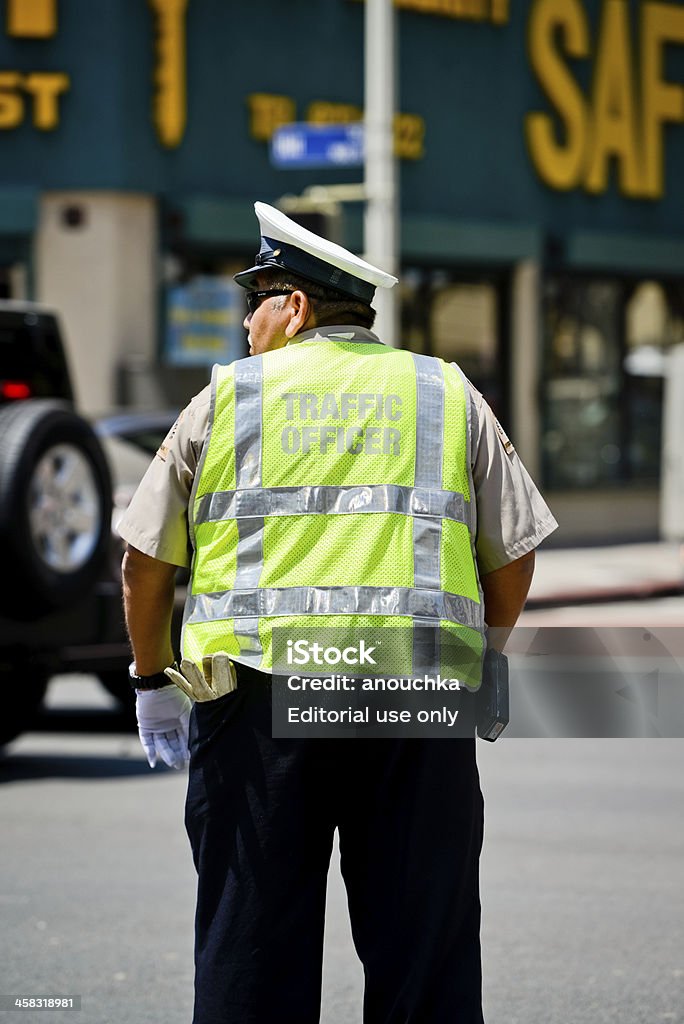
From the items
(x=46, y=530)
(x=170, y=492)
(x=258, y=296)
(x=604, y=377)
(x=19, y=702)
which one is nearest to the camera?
(x=170, y=492)

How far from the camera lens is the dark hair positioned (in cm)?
337

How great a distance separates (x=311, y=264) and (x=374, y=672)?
2.43 ft

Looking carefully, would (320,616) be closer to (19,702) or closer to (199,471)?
(199,471)

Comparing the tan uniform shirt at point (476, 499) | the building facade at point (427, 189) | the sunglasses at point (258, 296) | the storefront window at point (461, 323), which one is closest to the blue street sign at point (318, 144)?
the building facade at point (427, 189)

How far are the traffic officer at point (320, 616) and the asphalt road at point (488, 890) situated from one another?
162 cm

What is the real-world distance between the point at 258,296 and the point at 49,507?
460 cm

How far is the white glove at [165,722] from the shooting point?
349 centimetres

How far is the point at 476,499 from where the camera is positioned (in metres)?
3.32

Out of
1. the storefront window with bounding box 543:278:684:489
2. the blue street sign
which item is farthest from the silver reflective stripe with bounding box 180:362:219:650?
the storefront window with bounding box 543:278:684:489

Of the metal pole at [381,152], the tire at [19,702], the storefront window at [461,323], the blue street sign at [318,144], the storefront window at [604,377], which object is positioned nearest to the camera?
the tire at [19,702]

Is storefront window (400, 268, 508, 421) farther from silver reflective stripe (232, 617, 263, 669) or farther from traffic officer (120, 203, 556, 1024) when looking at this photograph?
silver reflective stripe (232, 617, 263, 669)

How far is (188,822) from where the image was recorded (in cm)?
326

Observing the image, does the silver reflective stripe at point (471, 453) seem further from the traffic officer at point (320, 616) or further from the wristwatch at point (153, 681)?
the wristwatch at point (153, 681)

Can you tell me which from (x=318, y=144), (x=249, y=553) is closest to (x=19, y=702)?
(x=249, y=553)
